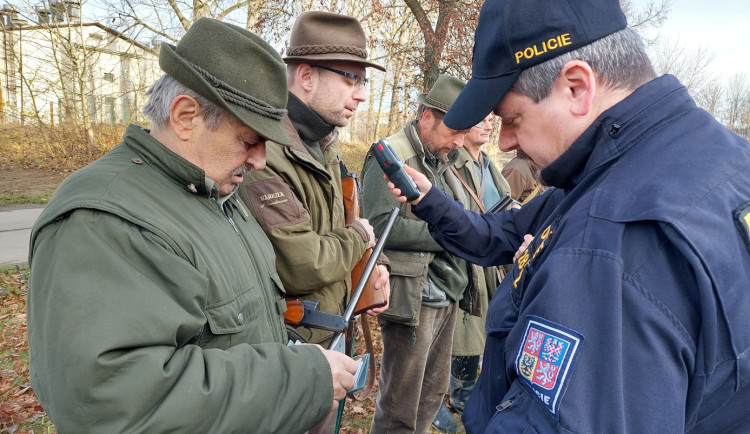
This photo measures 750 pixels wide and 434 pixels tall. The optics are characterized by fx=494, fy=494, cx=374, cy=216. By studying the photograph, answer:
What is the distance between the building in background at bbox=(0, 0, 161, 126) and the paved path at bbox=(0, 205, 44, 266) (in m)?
3.11

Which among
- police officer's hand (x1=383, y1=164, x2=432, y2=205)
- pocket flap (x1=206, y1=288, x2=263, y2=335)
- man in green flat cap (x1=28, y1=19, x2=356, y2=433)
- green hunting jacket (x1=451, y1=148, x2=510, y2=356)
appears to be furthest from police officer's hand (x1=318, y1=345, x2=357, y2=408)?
green hunting jacket (x1=451, y1=148, x2=510, y2=356)

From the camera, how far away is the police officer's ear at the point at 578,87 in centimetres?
122

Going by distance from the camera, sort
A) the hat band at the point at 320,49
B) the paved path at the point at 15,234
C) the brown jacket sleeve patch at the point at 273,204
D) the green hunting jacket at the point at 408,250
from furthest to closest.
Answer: the paved path at the point at 15,234
the green hunting jacket at the point at 408,250
the hat band at the point at 320,49
the brown jacket sleeve patch at the point at 273,204

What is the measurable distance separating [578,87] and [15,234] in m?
8.88

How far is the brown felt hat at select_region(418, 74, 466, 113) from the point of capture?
3.36 m

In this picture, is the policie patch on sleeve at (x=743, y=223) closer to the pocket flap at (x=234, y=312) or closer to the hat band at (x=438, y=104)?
the pocket flap at (x=234, y=312)

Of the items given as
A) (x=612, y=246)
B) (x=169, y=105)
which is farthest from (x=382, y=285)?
(x=612, y=246)

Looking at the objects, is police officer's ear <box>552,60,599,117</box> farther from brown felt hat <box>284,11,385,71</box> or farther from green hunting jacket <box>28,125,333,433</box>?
brown felt hat <box>284,11,385,71</box>

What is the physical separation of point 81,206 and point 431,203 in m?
1.46

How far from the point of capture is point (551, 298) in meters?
1.02

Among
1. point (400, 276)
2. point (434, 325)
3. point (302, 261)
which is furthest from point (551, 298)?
point (434, 325)

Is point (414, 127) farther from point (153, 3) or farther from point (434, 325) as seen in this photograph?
point (153, 3)

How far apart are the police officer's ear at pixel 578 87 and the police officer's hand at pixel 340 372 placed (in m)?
1.02

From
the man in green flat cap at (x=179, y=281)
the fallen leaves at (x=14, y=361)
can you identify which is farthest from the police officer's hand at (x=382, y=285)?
the fallen leaves at (x=14, y=361)
